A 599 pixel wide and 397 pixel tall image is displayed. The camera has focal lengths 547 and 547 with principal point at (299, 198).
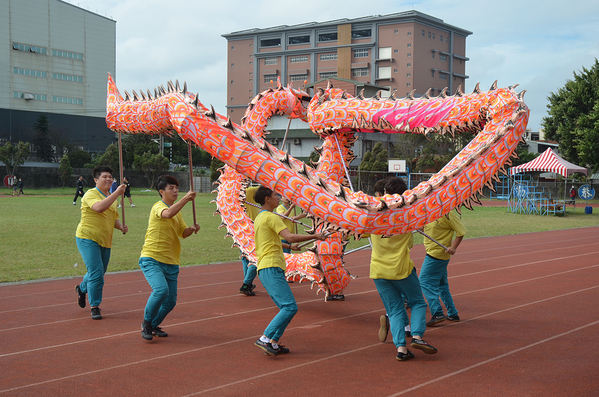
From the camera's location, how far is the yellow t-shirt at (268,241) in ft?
17.7

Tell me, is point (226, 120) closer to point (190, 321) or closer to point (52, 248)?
point (190, 321)

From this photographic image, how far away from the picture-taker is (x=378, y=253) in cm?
541

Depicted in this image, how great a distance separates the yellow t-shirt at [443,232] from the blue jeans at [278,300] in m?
2.04

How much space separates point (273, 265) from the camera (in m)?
5.39

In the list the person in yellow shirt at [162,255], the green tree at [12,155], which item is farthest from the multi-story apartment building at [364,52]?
the person in yellow shirt at [162,255]

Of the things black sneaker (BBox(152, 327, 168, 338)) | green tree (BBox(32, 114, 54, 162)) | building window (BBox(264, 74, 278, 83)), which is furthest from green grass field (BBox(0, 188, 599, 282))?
building window (BBox(264, 74, 278, 83))

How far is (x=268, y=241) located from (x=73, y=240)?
10278 millimetres

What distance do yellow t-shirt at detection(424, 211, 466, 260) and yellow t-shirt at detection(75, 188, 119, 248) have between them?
3.85m

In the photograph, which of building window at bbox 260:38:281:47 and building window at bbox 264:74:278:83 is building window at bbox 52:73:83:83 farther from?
building window at bbox 260:38:281:47

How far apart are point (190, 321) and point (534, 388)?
3944 millimetres

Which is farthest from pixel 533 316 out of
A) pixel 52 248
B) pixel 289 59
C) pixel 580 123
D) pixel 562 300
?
pixel 289 59

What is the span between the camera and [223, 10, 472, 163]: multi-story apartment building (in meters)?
71.5

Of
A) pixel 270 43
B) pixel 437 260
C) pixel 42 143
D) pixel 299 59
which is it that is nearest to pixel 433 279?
pixel 437 260

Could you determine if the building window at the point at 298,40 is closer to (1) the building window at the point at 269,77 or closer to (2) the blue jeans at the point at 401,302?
(1) the building window at the point at 269,77
